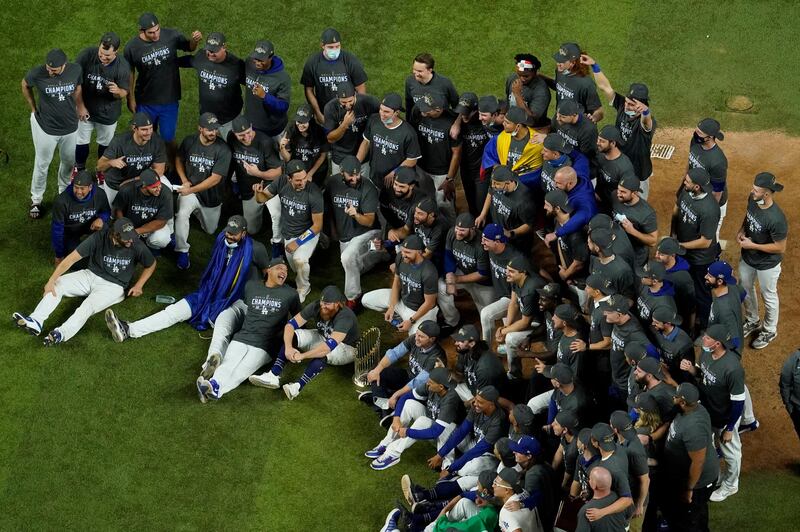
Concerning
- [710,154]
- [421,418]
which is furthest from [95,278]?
[710,154]

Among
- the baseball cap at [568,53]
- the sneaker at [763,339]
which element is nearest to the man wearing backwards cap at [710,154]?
the sneaker at [763,339]

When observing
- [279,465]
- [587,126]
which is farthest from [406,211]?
[279,465]

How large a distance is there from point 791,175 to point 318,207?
5.02 m

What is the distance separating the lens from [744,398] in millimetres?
12445

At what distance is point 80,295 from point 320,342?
2.52 metres

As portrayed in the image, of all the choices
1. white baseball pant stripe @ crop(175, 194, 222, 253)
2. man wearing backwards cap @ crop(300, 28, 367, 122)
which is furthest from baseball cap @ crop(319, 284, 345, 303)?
man wearing backwards cap @ crop(300, 28, 367, 122)

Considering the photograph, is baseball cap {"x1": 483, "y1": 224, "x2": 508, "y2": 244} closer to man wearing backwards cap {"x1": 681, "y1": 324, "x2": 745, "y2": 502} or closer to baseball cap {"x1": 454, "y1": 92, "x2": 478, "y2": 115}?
baseball cap {"x1": 454, "y1": 92, "x2": 478, "y2": 115}

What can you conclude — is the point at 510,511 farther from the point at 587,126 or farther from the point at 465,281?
the point at 587,126

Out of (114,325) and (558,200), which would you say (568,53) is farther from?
(114,325)

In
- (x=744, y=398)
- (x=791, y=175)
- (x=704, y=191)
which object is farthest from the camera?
(x=791, y=175)

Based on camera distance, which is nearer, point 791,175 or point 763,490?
point 763,490

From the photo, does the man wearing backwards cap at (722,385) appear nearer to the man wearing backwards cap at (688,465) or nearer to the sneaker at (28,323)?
the man wearing backwards cap at (688,465)

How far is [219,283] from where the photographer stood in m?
14.8

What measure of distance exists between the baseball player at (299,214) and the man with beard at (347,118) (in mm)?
674
